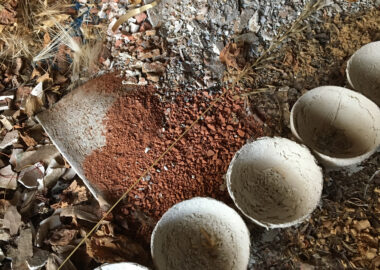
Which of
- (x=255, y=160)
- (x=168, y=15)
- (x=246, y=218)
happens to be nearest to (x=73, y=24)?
(x=168, y=15)

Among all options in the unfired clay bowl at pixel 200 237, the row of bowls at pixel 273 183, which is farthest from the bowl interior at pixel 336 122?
the unfired clay bowl at pixel 200 237

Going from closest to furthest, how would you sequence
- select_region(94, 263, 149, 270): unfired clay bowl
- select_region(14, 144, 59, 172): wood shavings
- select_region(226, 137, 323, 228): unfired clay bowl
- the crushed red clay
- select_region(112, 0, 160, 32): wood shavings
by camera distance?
1. select_region(94, 263, 149, 270): unfired clay bowl
2. select_region(226, 137, 323, 228): unfired clay bowl
3. the crushed red clay
4. select_region(14, 144, 59, 172): wood shavings
5. select_region(112, 0, 160, 32): wood shavings

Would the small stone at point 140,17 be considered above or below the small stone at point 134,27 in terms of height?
above

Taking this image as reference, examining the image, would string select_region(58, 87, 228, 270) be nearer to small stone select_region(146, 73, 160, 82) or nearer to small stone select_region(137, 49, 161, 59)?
small stone select_region(146, 73, 160, 82)

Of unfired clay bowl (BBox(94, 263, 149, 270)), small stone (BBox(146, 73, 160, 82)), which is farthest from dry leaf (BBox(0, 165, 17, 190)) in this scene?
small stone (BBox(146, 73, 160, 82))

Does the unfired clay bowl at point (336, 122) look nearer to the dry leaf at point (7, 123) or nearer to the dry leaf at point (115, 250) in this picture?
the dry leaf at point (115, 250)

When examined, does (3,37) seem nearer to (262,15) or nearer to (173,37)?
(173,37)
